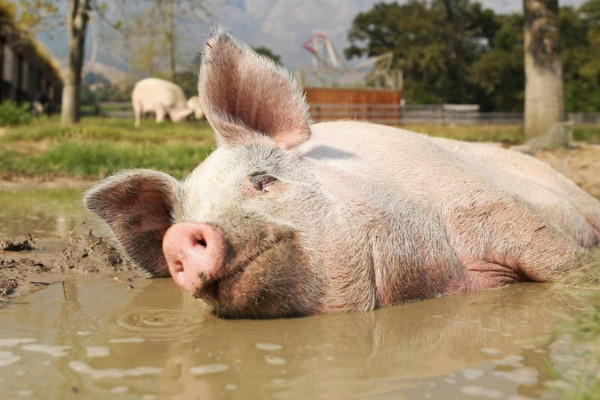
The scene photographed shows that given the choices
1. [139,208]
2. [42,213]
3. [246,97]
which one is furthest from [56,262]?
[42,213]

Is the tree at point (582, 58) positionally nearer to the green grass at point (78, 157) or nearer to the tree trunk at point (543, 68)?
the tree trunk at point (543, 68)

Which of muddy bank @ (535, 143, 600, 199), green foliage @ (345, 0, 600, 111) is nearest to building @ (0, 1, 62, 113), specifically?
muddy bank @ (535, 143, 600, 199)

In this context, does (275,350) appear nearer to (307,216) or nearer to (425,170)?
(307,216)

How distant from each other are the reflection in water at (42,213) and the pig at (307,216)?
1643 millimetres

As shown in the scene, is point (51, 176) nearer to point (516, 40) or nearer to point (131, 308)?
point (131, 308)

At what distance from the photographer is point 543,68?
531 inches

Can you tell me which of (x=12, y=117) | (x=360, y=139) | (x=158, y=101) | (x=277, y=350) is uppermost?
(x=158, y=101)

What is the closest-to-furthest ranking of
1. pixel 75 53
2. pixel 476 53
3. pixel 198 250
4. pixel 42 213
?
1. pixel 198 250
2. pixel 42 213
3. pixel 75 53
4. pixel 476 53

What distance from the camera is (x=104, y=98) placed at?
216ft

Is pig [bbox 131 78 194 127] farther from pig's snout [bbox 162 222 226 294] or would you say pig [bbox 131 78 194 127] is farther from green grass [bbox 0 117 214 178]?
pig's snout [bbox 162 222 226 294]

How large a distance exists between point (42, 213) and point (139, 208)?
336 cm

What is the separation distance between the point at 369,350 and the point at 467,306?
3.01 feet

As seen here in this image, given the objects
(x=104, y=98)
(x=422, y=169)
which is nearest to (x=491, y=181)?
(x=422, y=169)

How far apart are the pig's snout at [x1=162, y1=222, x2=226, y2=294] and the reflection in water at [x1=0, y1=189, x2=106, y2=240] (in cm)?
225
